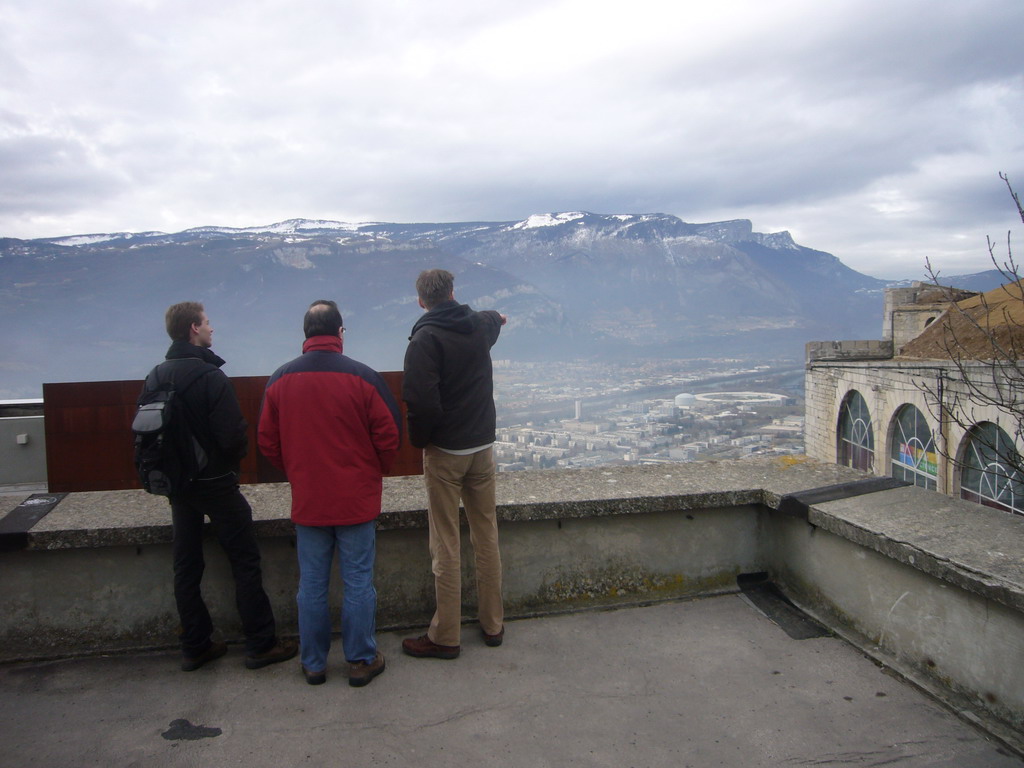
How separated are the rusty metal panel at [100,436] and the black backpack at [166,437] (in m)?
1.56

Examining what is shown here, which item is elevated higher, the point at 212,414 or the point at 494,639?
the point at 212,414

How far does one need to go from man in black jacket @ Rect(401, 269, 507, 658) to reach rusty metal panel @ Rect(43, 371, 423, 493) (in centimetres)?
147

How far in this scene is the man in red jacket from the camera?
276 centimetres

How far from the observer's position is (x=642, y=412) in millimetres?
86375

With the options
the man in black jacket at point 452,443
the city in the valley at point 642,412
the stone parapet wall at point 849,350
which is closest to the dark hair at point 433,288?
the man in black jacket at point 452,443

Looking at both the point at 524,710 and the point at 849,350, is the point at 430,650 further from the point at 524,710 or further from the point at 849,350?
the point at 849,350

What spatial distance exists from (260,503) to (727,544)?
8.35 feet

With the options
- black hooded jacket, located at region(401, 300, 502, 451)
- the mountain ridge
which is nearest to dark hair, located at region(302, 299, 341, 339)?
black hooded jacket, located at region(401, 300, 502, 451)

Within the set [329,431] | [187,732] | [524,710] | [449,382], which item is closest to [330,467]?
[329,431]

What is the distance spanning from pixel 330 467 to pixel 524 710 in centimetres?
125

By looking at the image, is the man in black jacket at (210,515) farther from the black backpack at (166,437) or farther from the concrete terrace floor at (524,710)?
the concrete terrace floor at (524,710)

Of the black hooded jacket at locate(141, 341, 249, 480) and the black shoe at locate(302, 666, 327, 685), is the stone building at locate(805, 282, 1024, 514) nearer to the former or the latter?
the black shoe at locate(302, 666, 327, 685)

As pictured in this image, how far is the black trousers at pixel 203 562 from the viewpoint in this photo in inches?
114

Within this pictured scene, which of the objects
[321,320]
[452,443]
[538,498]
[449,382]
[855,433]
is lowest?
[855,433]
